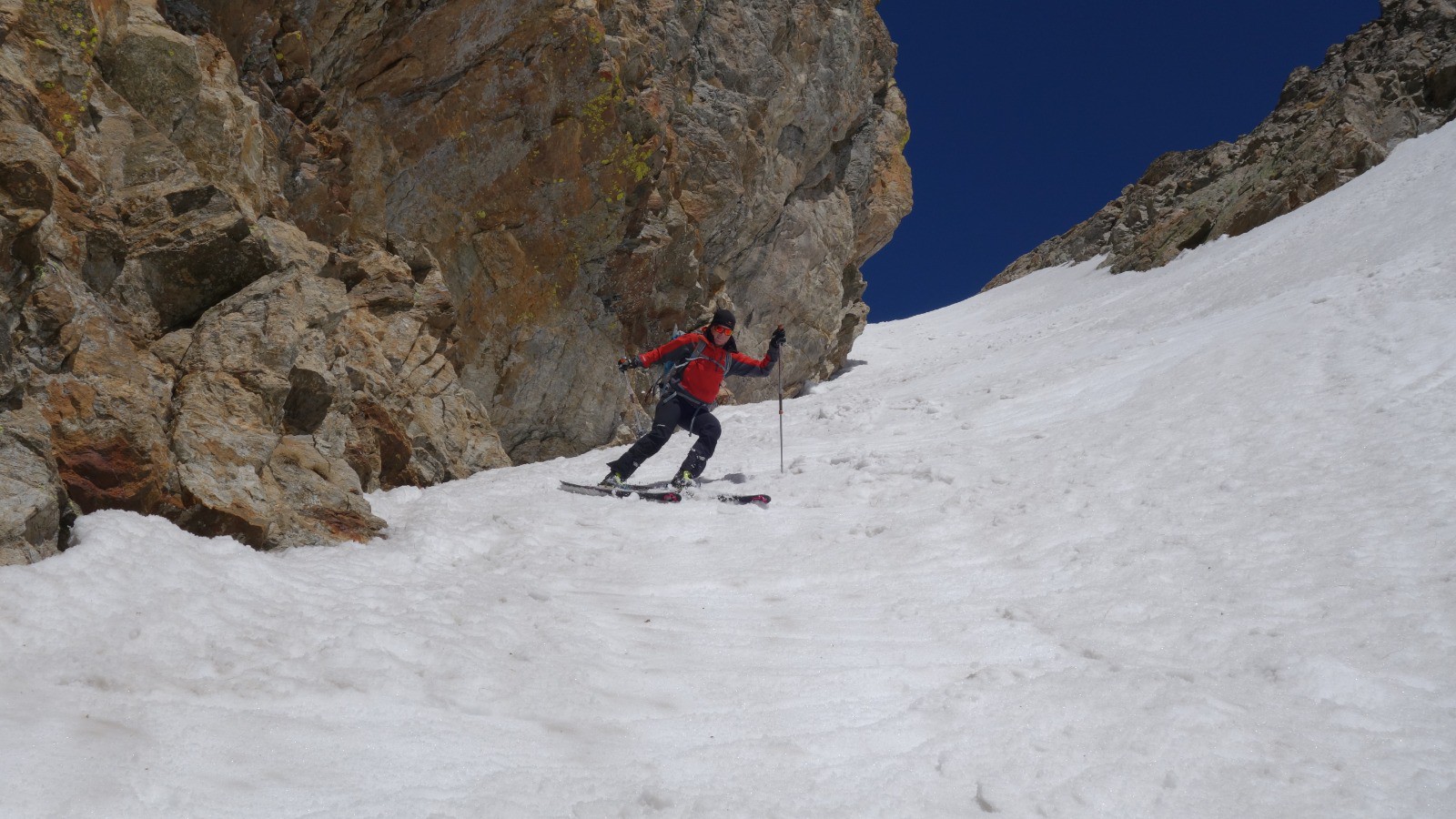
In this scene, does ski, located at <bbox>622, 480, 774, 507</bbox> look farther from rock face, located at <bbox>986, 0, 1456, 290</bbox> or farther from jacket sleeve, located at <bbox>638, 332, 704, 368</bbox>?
rock face, located at <bbox>986, 0, 1456, 290</bbox>

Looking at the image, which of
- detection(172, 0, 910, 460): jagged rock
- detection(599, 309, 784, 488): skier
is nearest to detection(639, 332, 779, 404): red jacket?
detection(599, 309, 784, 488): skier

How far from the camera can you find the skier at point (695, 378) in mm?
11094

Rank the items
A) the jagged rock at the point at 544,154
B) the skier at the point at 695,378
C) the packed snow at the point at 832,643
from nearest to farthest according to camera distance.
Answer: the packed snow at the point at 832,643 < the skier at the point at 695,378 < the jagged rock at the point at 544,154

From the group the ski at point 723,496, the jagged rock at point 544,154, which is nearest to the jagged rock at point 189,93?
the jagged rock at point 544,154

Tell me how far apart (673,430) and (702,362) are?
1.01 m

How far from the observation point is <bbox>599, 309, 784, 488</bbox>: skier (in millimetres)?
11094

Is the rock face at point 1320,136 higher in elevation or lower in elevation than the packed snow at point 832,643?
higher

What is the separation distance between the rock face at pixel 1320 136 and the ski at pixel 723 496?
3115cm

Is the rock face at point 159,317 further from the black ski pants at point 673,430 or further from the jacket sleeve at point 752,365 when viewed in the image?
the jacket sleeve at point 752,365

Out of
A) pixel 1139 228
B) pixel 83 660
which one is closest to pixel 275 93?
pixel 83 660

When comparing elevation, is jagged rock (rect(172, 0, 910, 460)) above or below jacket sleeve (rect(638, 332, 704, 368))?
above

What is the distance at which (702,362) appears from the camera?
37.8 feet

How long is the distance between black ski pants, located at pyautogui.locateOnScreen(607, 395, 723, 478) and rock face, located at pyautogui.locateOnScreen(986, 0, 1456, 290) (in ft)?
98.8

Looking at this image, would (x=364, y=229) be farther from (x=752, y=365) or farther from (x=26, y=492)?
(x=26, y=492)
